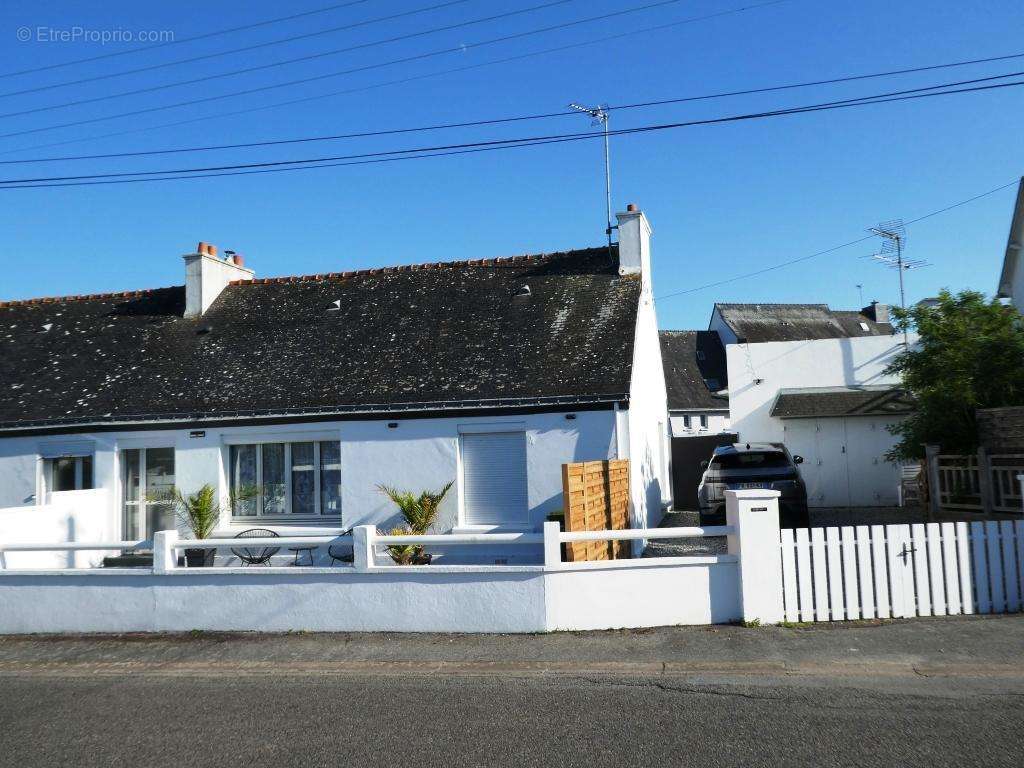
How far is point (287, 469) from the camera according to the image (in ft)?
47.2

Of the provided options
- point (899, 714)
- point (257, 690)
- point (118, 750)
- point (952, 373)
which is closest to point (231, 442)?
point (257, 690)

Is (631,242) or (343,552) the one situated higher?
(631,242)

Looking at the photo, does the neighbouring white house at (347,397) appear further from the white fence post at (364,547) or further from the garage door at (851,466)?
the garage door at (851,466)

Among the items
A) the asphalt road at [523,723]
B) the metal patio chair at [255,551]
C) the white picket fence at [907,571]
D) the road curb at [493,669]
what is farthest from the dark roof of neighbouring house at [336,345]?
the asphalt road at [523,723]

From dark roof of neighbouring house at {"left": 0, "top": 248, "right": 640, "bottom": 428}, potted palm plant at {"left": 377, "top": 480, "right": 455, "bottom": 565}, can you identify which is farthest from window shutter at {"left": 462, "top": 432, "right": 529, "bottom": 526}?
dark roof of neighbouring house at {"left": 0, "top": 248, "right": 640, "bottom": 428}

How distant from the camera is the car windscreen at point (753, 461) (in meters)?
13.7

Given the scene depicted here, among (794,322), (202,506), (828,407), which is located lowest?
(202,506)

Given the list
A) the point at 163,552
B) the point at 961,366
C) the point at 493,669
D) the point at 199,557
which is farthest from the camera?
the point at 961,366

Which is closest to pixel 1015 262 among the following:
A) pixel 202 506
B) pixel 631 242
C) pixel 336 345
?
pixel 631 242

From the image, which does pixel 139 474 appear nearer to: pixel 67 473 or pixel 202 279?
pixel 67 473

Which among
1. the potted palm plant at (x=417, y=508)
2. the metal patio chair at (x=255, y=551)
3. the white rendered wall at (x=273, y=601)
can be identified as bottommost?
the white rendered wall at (x=273, y=601)

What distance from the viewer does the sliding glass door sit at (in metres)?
14.9

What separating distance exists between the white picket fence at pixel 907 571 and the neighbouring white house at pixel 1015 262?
607 inches

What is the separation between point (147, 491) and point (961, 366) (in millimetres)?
14365
